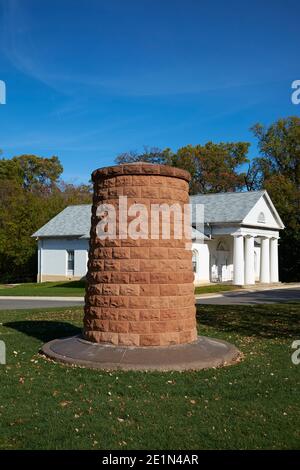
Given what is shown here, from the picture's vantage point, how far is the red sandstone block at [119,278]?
30.9 ft

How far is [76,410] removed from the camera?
6.48m

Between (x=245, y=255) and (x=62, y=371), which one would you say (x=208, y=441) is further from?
(x=245, y=255)

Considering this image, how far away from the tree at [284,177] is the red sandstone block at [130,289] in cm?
3728

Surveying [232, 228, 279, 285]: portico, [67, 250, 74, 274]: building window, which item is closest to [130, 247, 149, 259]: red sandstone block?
[232, 228, 279, 285]: portico

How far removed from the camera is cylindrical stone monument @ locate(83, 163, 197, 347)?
933cm

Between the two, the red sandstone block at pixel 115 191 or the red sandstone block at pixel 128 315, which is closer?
the red sandstone block at pixel 128 315

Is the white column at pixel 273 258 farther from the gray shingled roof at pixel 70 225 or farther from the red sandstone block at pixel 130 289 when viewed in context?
the red sandstone block at pixel 130 289

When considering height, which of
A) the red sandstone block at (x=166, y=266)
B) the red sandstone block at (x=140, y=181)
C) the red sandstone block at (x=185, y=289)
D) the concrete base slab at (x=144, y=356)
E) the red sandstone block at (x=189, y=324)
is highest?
the red sandstone block at (x=140, y=181)

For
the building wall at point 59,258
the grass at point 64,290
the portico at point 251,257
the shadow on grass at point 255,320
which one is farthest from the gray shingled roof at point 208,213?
the shadow on grass at point 255,320

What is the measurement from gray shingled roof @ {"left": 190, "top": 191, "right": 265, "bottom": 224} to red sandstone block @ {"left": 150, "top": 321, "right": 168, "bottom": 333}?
26731 millimetres

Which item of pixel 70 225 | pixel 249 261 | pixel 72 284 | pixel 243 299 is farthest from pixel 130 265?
pixel 70 225

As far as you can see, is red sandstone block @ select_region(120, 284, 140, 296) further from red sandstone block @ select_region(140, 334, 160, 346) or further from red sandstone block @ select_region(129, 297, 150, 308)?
red sandstone block @ select_region(140, 334, 160, 346)
